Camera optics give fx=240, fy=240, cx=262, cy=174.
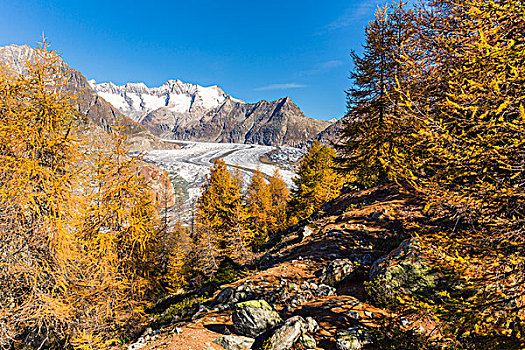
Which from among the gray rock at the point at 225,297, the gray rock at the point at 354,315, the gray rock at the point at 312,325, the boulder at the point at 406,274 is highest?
the boulder at the point at 406,274

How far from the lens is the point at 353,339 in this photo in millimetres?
4691

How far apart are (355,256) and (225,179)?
18.6 metres

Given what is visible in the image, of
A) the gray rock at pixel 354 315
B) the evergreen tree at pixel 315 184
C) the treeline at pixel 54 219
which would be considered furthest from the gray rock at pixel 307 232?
the evergreen tree at pixel 315 184

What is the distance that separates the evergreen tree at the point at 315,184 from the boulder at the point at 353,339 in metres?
17.0

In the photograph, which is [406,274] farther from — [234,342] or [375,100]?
[375,100]

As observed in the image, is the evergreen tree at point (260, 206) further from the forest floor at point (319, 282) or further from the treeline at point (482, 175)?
the treeline at point (482, 175)

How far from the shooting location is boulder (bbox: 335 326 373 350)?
458cm

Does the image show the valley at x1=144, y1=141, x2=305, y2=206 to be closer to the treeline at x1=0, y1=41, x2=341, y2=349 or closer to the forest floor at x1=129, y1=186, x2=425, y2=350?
the treeline at x1=0, y1=41, x2=341, y2=349

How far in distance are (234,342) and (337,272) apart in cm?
361

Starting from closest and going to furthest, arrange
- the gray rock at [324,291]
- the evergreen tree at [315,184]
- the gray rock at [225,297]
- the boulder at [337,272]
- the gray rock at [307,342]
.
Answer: the gray rock at [307,342] < the gray rock at [324,291] < the boulder at [337,272] < the gray rock at [225,297] < the evergreen tree at [315,184]

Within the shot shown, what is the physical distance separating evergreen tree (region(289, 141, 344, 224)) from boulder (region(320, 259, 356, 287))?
46.8 feet

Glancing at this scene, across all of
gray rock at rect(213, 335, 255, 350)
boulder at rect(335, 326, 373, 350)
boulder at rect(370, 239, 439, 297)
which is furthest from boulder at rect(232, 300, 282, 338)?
boulder at rect(370, 239, 439, 297)

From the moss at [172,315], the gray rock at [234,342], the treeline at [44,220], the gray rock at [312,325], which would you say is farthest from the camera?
the moss at [172,315]

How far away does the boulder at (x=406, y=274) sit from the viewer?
5316 mm
